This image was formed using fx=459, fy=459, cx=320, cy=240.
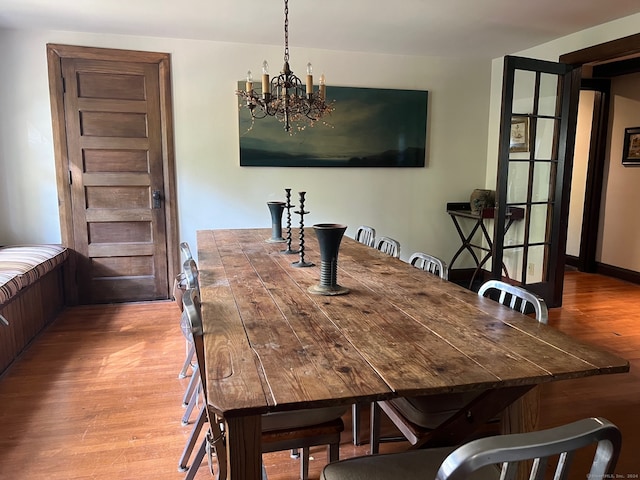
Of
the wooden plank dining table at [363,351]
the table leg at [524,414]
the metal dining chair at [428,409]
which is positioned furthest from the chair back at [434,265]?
the table leg at [524,414]

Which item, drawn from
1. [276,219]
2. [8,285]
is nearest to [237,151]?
[276,219]

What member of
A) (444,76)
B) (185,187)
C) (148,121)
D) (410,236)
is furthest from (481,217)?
(148,121)

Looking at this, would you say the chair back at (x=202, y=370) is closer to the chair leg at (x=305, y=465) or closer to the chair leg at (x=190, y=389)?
the chair leg at (x=305, y=465)

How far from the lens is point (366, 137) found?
175 inches

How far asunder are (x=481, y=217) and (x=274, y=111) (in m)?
2.40

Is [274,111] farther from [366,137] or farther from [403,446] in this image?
[403,446]

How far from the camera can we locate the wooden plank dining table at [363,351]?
104 centimetres

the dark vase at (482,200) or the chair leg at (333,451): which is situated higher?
the dark vase at (482,200)


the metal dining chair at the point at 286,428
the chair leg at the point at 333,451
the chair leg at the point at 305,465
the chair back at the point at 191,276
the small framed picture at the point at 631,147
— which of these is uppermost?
the small framed picture at the point at 631,147

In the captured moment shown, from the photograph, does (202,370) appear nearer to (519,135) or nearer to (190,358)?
(190,358)

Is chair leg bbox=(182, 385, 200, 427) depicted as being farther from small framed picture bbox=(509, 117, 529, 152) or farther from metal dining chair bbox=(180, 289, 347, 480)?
small framed picture bbox=(509, 117, 529, 152)

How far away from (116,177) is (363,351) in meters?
3.44

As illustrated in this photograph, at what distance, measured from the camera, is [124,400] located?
246 cm

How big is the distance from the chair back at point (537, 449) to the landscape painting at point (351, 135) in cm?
371
